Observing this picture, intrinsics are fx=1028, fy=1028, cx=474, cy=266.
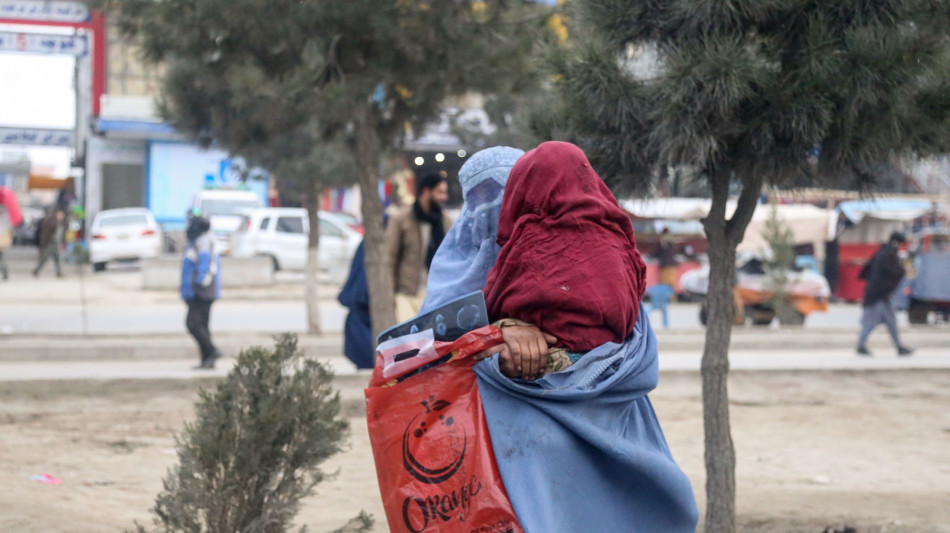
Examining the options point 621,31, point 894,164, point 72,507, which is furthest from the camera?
point 72,507

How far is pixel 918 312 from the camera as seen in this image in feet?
61.1

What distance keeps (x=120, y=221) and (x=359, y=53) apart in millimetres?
21265

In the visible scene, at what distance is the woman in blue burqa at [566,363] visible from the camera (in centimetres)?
234

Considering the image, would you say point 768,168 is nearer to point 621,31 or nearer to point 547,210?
point 621,31

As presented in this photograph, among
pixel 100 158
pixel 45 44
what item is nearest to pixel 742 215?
pixel 45 44

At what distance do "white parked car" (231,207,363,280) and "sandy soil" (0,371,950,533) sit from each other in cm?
1543

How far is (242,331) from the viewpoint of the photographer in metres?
14.6

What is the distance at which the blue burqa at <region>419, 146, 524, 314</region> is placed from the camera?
262cm

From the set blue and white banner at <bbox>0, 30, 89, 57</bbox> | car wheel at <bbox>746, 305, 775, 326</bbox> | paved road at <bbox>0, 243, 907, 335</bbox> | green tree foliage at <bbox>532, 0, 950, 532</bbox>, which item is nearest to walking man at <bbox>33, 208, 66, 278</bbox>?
paved road at <bbox>0, 243, 907, 335</bbox>

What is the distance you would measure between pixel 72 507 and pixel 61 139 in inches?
1492

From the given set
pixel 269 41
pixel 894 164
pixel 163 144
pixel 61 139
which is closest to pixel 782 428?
pixel 894 164

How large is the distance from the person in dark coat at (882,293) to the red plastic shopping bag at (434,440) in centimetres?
1163

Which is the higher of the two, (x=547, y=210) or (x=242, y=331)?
(x=547, y=210)

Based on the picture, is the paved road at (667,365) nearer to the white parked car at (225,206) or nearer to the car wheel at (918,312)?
the car wheel at (918,312)
